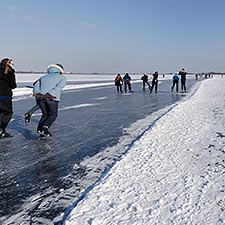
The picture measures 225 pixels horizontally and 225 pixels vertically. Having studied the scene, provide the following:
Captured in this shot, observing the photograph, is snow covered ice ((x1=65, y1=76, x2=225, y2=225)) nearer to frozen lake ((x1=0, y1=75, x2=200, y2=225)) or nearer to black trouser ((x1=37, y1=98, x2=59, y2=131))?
frozen lake ((x1=0, y1=75, x2=200, y2=225))

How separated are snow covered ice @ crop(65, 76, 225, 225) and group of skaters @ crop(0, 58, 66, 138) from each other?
6.46ft

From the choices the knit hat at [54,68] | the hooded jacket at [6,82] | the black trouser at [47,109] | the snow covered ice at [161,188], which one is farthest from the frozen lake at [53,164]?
the knit hat at [54,68]

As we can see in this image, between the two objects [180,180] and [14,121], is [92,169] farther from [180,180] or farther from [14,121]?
[14,121]

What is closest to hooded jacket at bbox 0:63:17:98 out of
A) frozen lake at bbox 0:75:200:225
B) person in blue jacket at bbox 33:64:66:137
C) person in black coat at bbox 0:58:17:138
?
person in black coat at bbox 0:58:17:138

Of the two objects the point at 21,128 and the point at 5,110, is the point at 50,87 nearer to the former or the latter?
the point at 5,110

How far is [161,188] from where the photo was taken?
325 cm

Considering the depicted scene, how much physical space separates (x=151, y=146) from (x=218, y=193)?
2138 millimetres

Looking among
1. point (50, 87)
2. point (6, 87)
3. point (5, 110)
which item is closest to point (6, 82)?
point (6, 87)

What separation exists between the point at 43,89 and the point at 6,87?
85 centimetres

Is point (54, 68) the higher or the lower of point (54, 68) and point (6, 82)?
the higher

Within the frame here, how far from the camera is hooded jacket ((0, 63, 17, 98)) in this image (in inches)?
221

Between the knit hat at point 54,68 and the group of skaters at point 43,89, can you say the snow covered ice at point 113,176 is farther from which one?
the knit hat at point 54,68

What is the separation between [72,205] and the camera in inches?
114

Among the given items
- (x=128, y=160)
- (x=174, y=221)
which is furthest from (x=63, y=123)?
(x=174, y=221)
